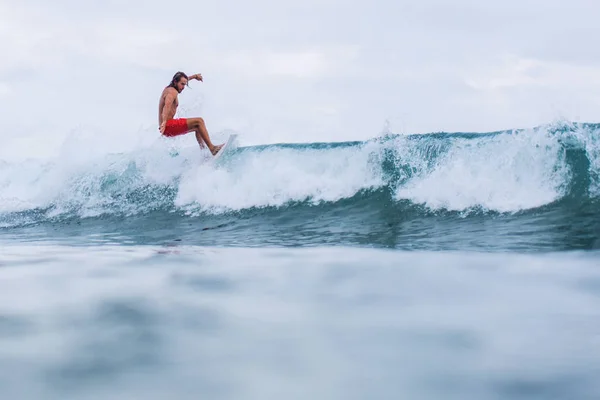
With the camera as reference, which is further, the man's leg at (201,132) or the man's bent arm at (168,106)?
the man's leg at (201,132)

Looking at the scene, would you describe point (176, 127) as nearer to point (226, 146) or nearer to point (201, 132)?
point (201, 132)

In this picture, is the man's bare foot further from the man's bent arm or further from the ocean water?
the man's bent arm

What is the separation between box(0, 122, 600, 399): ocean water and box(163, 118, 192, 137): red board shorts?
1.22 m

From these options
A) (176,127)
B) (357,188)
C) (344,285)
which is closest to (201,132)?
(176,127)

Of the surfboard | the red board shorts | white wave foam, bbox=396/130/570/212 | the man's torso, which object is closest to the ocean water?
white wave foam, bbox=396/130/570/212

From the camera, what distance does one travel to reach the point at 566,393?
1.97m

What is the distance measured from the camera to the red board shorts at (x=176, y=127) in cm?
924

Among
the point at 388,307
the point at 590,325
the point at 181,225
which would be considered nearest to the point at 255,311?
the point at 388,307

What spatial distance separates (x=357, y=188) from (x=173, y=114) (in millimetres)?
2884

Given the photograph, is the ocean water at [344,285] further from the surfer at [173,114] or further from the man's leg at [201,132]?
the surfer at [173,114]

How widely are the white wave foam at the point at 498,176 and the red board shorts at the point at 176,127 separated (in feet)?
10.7

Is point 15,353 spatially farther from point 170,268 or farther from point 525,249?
point 525,249

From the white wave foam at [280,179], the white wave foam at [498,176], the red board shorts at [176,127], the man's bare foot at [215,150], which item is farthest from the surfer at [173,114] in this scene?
the white wave foam at [498,176]

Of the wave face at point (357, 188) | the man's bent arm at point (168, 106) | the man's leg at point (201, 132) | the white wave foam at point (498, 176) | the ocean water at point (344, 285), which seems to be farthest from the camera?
the man's leg at point (201, 132)
